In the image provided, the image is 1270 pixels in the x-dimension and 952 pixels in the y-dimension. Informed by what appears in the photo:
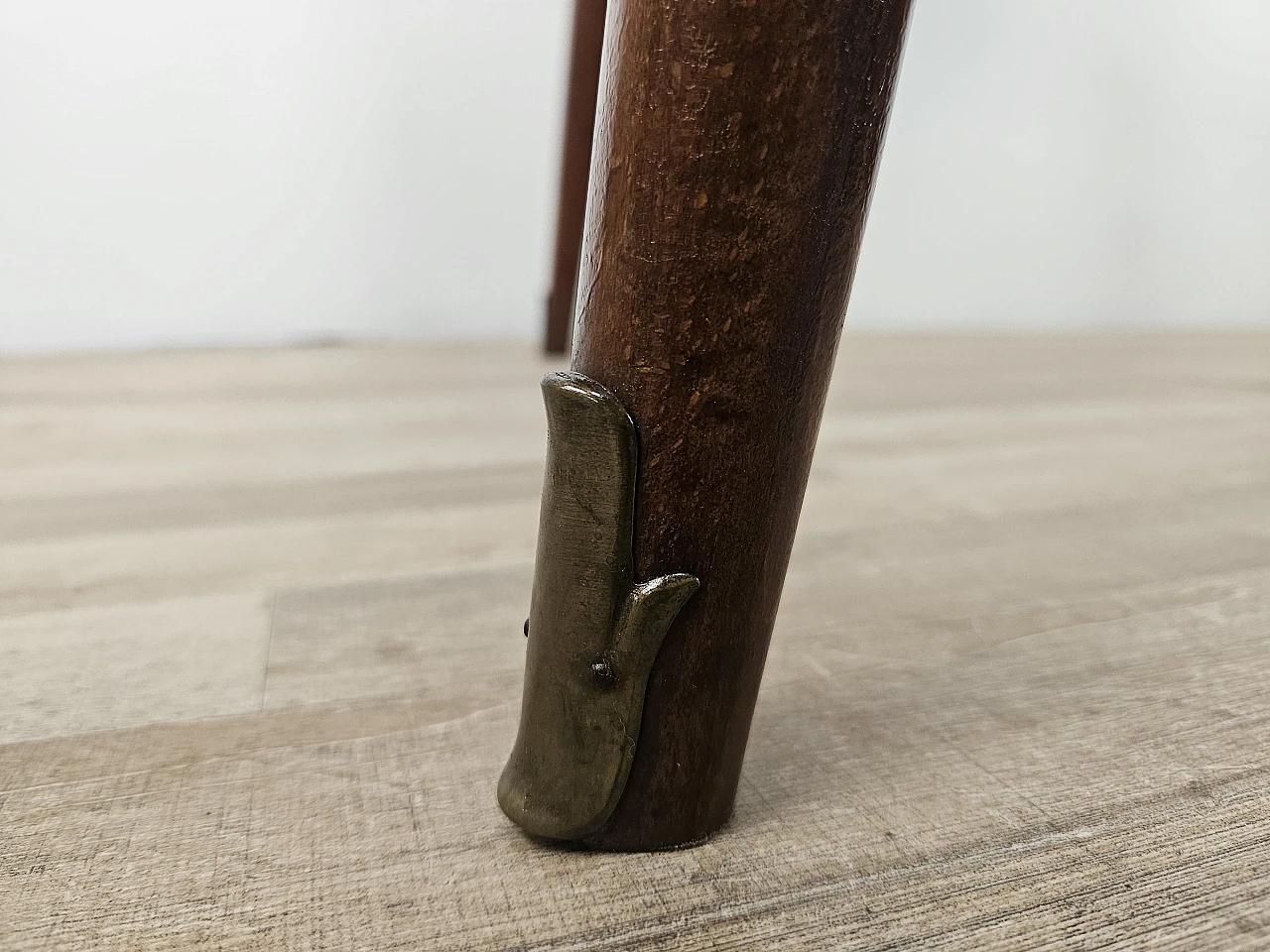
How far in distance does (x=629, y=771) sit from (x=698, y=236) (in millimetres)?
171

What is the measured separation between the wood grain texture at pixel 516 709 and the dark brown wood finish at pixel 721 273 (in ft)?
0.25

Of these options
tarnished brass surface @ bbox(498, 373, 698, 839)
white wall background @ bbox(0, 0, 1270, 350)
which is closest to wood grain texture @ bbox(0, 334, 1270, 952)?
tarnished brass surface @ bbox(498, 373, 698, 839)

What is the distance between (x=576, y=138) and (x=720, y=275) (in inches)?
26.1

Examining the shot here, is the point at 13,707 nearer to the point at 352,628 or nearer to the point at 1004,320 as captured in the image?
the point at 352,628

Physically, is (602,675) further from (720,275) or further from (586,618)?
(720,275)

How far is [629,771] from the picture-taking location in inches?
13.9

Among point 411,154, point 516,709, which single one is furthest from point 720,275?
point 411,154

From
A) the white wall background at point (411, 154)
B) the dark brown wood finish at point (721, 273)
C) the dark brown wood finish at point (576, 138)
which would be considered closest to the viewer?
the dark brown wood finish at point (721, 273)

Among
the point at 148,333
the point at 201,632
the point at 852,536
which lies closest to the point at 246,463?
the point at 201,632

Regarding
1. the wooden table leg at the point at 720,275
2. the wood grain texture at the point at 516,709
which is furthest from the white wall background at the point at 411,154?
the wooden table leg at the point at 720,275

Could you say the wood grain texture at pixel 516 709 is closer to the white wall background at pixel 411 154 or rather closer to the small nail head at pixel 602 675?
the small nail head at pixel 602 675

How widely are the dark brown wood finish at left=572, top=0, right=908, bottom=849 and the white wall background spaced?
3.77ft

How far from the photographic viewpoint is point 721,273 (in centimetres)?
30

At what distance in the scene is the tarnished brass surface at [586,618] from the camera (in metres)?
0.33
